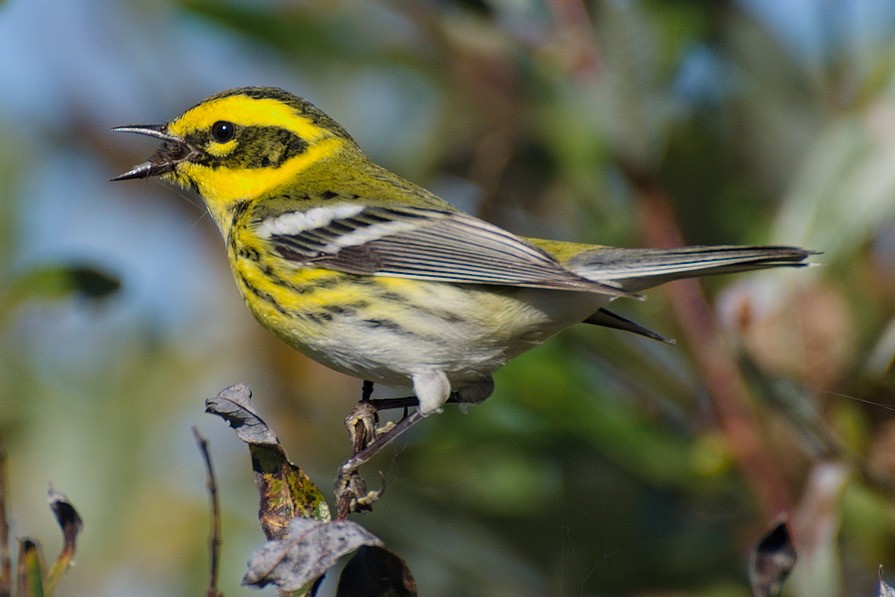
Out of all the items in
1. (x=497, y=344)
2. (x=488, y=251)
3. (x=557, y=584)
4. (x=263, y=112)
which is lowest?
(x=557, y=584)

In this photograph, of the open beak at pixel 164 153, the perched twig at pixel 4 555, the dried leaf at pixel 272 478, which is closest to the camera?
the perched twig at pixel 4 555

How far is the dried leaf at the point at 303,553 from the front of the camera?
5.26 ft

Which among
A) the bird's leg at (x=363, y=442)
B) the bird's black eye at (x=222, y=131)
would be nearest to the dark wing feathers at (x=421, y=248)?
the bird's leg at (x=363, y=442)

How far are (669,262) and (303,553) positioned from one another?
3.82 ft

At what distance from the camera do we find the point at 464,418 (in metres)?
3.12

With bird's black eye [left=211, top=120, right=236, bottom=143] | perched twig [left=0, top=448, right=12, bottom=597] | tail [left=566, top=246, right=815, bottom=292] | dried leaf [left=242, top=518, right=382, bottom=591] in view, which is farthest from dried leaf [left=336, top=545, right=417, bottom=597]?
bird's black eye [left=211, top=120, right=236, bottom=143]

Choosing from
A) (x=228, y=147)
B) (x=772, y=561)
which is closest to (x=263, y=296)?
(x=228, y=147)

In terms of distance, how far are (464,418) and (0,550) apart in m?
1.71

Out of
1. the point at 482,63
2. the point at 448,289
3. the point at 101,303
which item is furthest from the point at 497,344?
the point at 482,63

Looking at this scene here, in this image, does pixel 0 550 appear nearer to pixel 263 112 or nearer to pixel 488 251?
pixel 488 251

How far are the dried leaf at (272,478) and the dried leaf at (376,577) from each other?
15 centimetres

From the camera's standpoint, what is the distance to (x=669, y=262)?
2.48 metres

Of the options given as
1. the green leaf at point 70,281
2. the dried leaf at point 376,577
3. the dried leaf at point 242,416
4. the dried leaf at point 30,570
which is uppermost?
the green leaf at point 70,281

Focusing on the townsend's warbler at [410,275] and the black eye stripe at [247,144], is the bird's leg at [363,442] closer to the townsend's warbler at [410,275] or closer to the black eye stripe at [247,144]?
the townsend's warbler at [410,275]
